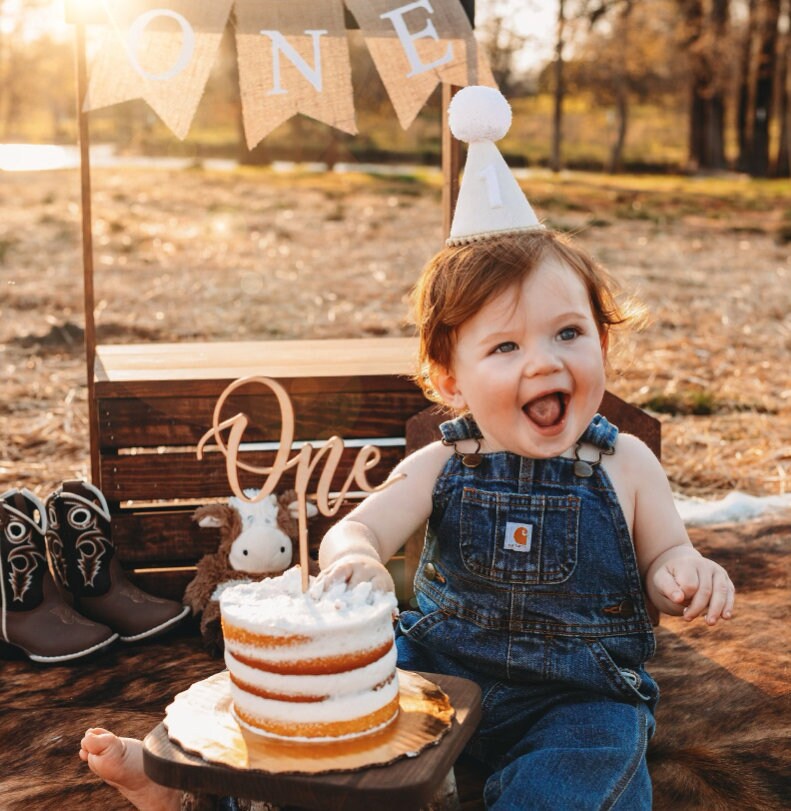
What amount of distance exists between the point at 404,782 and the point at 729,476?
3.16 meters

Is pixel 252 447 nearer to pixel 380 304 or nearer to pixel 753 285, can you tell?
pixel 380 304

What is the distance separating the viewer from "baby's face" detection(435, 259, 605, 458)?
6.51 feet

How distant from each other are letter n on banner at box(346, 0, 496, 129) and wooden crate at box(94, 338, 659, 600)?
743mm

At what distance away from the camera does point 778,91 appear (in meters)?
29.7

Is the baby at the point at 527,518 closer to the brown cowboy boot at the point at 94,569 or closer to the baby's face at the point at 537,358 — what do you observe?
the baby's face at the point at 537,358

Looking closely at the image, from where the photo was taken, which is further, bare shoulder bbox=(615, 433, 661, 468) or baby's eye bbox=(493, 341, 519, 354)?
bare shoulder bbox=(615, 433, 661, 468)

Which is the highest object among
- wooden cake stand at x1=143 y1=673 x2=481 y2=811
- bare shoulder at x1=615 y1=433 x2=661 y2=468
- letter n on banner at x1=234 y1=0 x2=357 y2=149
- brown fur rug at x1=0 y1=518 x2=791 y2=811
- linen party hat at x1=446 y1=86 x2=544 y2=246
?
letter n on banner at x1=234 y1=0 x2=357 y2=149

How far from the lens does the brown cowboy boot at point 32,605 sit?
2.73 metres

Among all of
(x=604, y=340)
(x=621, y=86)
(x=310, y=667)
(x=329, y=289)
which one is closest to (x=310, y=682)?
(x=310, y=667)

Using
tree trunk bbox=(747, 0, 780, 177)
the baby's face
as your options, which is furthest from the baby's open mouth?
tree trunk bbox=(747, 0, 780, 177)

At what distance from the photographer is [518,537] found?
2.13 m

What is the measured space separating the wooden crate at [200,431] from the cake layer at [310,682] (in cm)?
130

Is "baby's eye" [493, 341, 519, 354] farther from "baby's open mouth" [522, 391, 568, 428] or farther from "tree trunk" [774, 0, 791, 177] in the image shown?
"tree trunk" [774, 0, 791, 177]

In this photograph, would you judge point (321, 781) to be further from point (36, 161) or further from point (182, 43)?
point (36, 161)
